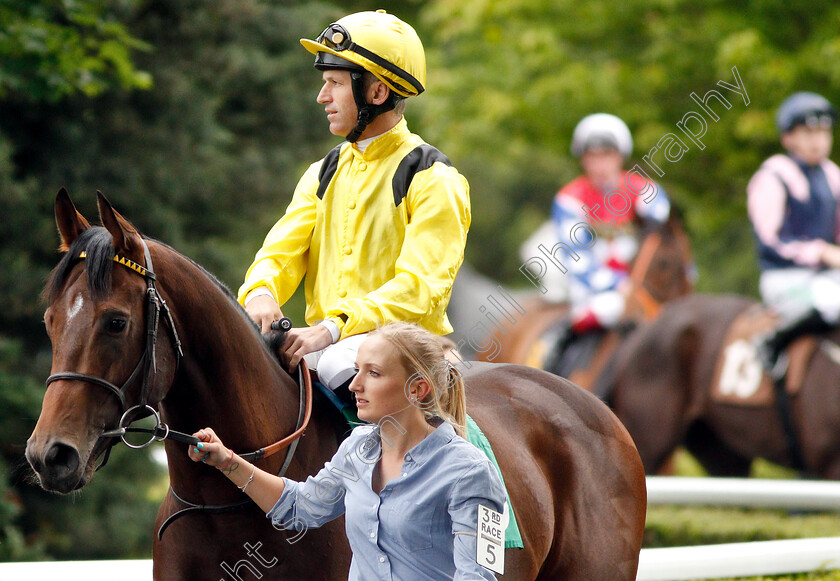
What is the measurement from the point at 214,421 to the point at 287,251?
0.79 m

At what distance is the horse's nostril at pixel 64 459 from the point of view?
2580 millimetres

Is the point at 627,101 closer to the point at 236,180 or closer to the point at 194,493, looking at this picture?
the point at 236,180

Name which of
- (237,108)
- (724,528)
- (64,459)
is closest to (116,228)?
(64,459)

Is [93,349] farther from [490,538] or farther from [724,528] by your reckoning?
[724,528]

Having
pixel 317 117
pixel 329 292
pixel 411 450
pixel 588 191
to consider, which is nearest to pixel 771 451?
pixel 588 191

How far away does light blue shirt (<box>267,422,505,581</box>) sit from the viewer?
8.03ft

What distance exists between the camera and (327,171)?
3625mm

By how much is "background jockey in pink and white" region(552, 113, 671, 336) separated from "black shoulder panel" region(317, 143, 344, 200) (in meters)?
6.26

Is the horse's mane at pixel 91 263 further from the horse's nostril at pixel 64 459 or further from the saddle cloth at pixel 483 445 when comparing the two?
the saddle cloth at pixel 483 445

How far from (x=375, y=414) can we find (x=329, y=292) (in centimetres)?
99

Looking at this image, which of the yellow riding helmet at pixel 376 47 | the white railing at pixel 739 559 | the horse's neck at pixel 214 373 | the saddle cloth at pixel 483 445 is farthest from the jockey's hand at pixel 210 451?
the white railing at pixel 739 559

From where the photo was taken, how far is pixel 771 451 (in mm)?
8836

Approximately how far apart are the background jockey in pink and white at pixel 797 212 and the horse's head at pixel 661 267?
1.55 meters

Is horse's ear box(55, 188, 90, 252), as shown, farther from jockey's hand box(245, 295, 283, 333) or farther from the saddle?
the saddle
